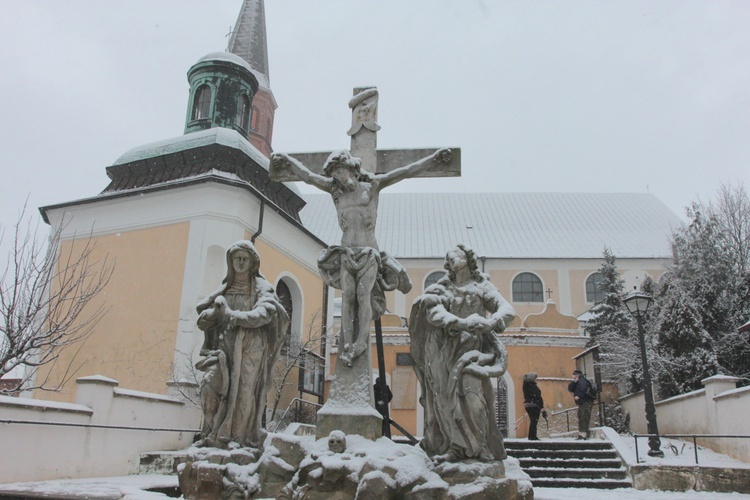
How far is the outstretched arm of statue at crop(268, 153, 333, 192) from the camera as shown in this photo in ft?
21.5

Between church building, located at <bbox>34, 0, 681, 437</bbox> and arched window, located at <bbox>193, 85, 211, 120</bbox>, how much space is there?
0.05 meters

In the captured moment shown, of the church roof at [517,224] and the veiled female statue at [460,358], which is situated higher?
the church roof at [517,224]

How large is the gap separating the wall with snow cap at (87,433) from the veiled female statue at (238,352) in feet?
16.0

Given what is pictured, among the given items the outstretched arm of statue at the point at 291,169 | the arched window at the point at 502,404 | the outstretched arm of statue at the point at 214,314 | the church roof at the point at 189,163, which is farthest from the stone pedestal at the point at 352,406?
the arched window at the point at 502,404

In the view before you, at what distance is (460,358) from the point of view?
5055 millimetres

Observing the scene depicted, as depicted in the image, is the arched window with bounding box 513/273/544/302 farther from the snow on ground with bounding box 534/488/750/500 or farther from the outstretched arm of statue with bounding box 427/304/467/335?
the outstretched arm of statue with bounding box 427/304/467/335

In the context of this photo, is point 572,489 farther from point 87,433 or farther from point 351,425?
point 87,433

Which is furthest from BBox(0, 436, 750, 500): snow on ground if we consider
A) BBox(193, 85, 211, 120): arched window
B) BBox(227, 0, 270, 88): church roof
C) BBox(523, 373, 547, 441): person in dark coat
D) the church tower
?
BBox(227, 0, 270, 88): church roof

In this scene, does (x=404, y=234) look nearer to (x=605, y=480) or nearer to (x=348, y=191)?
(x=605, y=480)

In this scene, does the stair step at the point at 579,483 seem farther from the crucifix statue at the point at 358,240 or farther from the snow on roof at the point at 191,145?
the snow on roof at the point at 191,145

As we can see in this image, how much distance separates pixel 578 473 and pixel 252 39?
38.9 meters

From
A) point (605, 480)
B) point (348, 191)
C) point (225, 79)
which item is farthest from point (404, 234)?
point (348, 191)

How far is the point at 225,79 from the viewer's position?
2347 cm

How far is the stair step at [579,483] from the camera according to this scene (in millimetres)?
9875
